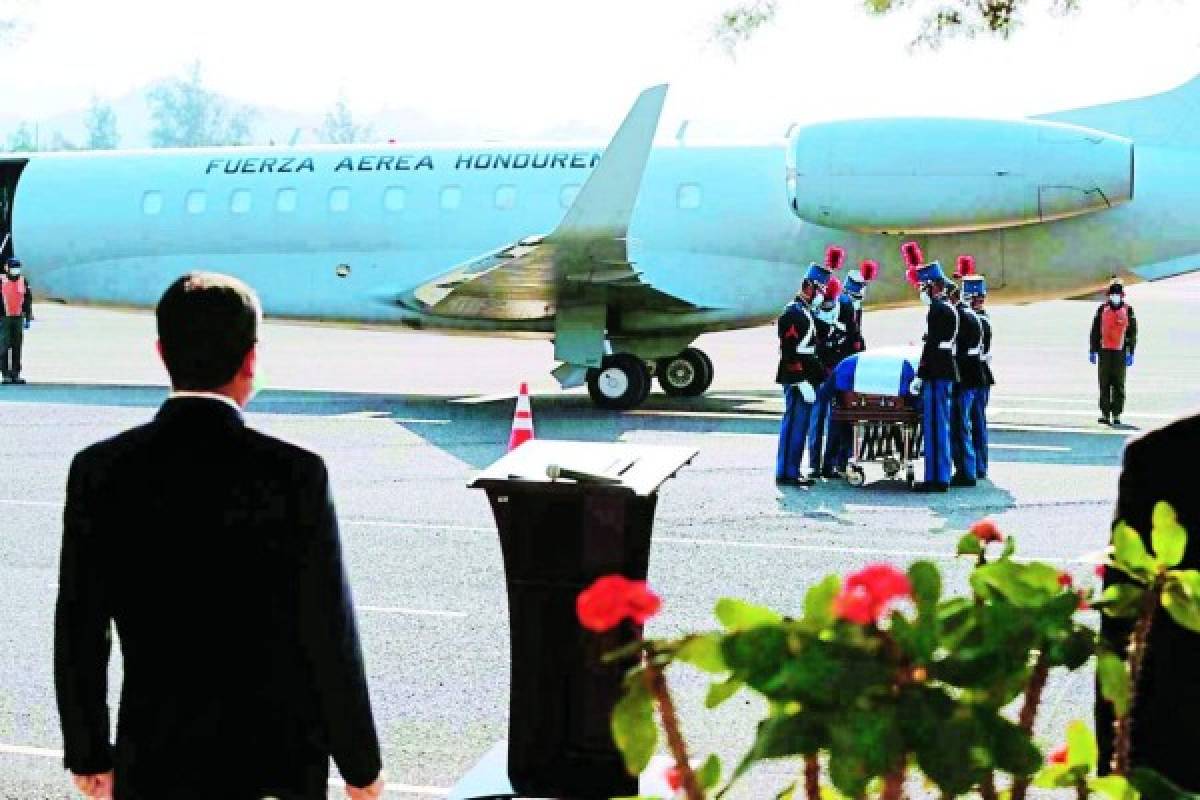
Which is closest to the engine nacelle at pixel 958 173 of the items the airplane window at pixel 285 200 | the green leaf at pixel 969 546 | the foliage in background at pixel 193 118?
the airplane window at pixel 285 200

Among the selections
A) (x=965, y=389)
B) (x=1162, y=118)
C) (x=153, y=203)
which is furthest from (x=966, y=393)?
(x=153, y=203)

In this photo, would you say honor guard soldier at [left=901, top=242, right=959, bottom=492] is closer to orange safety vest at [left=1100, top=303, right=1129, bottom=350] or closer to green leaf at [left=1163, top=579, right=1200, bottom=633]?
orange safety vest at [left=1100, top=303, right=1129, bottom=350]

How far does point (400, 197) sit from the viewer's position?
21.4 meters

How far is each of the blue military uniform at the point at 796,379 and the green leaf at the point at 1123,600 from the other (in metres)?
12.0

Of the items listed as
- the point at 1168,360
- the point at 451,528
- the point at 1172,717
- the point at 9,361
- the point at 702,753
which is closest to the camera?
the point at 1172,717

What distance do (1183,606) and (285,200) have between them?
20127mm

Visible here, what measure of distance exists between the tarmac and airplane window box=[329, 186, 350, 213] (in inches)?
89.0

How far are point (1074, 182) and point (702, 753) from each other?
13409 mm

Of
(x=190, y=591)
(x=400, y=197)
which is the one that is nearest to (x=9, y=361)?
(x=400, y=197)

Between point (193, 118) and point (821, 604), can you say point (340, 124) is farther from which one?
point (821, 604)

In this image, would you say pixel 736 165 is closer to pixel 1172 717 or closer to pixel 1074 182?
pixel 1074 182

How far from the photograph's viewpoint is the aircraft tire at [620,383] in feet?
65.0

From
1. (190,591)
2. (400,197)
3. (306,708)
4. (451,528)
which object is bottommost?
(451,528)

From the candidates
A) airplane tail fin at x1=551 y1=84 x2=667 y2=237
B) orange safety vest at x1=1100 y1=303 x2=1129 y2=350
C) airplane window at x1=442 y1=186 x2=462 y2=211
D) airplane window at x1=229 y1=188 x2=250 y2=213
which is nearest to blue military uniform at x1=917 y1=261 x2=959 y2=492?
airplane tail fin at x1=551 y1=84 x2=667 y2=237
